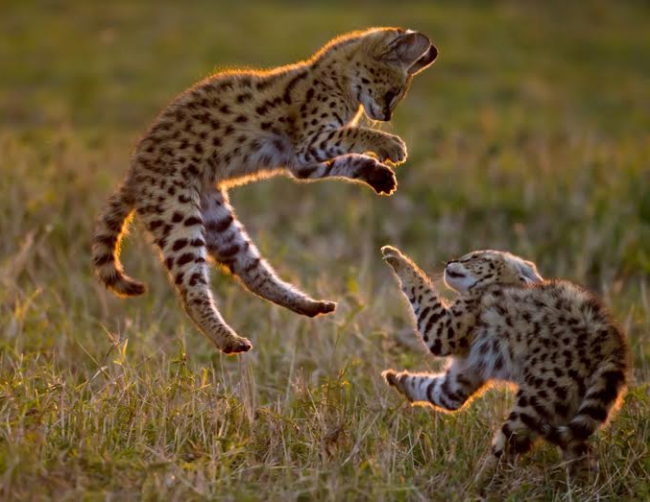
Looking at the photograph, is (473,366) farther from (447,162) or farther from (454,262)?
(447,162)

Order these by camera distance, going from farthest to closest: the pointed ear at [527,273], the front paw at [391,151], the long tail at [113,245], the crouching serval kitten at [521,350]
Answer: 1. the pointed ear at [527,273]
2. the long tail at [113,245]
3. the front paw at [391,151]
4. the crouching serval kitten at [521,350]

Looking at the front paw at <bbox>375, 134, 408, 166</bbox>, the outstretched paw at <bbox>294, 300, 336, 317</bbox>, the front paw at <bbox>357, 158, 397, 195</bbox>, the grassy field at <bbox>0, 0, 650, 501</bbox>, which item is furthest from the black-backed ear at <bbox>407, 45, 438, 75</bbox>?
the outstretched paw at <bbox>294, 300, 336, 317</bbox>

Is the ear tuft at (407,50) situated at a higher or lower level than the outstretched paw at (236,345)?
higher

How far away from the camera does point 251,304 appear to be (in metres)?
8.74

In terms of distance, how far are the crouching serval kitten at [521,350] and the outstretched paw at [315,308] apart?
1.71 ft

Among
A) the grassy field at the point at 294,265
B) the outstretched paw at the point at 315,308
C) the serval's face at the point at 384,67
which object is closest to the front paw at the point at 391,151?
the serval's face at the point at 384,67

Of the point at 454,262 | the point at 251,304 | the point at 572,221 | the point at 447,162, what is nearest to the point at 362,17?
the point at 447,162

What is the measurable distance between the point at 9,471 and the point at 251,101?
9.30ft

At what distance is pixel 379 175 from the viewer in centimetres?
600

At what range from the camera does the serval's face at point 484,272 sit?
671 cm

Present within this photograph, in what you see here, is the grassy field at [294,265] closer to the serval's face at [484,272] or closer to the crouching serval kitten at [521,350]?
the crouching serval kitten at [521,350]

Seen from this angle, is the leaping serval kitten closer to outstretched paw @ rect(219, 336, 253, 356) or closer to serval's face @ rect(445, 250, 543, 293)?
outstretched paw @ rect(219, 336, 253, 356)

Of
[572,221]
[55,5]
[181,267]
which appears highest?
[55,5]

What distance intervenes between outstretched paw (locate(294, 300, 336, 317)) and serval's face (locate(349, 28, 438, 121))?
1.26 metres
